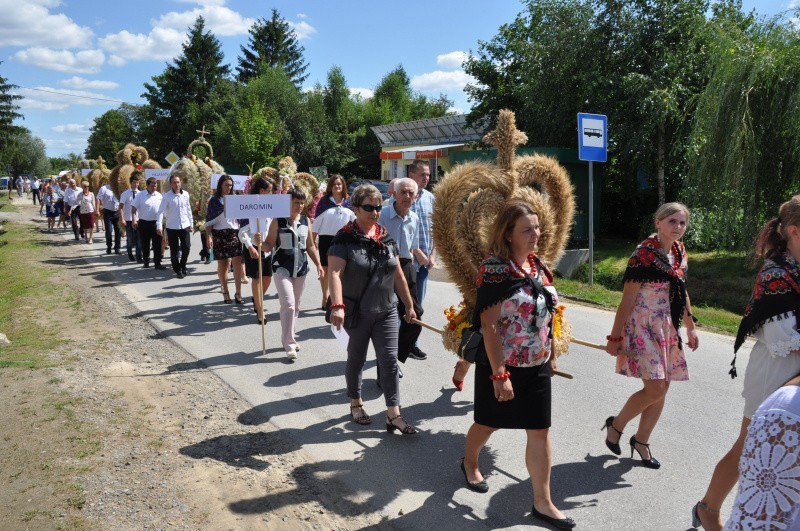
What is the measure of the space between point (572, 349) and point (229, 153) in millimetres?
38412

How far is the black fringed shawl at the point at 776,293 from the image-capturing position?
10.2 ft

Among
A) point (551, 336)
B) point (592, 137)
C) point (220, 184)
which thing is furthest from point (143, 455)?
point (592, 137)

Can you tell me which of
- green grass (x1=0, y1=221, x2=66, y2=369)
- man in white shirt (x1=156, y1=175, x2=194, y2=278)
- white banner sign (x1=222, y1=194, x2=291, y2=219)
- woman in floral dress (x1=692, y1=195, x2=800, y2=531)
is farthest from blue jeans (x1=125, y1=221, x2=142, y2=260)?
woman in floral dress (x1=692, y1=195, x2=800, y2=531)

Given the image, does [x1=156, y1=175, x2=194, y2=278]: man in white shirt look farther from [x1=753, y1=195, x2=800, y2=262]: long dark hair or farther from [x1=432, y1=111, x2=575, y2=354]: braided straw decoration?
[x1=753, y1=195, x2=800, y2=262]: long dark hair

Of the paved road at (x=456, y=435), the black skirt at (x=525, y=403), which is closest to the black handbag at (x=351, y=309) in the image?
the paved road at (x=456, y=435)

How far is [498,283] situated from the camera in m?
3.57

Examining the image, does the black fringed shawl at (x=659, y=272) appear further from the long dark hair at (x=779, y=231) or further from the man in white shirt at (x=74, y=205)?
the man in white shirt at (x=74, y=205)

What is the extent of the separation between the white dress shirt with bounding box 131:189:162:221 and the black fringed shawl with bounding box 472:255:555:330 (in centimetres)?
1046

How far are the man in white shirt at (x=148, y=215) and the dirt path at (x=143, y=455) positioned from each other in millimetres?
6141

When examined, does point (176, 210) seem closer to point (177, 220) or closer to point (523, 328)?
point (177, 220)

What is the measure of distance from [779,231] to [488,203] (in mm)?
1939

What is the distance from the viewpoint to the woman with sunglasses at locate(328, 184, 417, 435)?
16.2 feet

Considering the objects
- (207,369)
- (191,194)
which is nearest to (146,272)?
(191,194)

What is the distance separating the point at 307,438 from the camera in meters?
4.91
